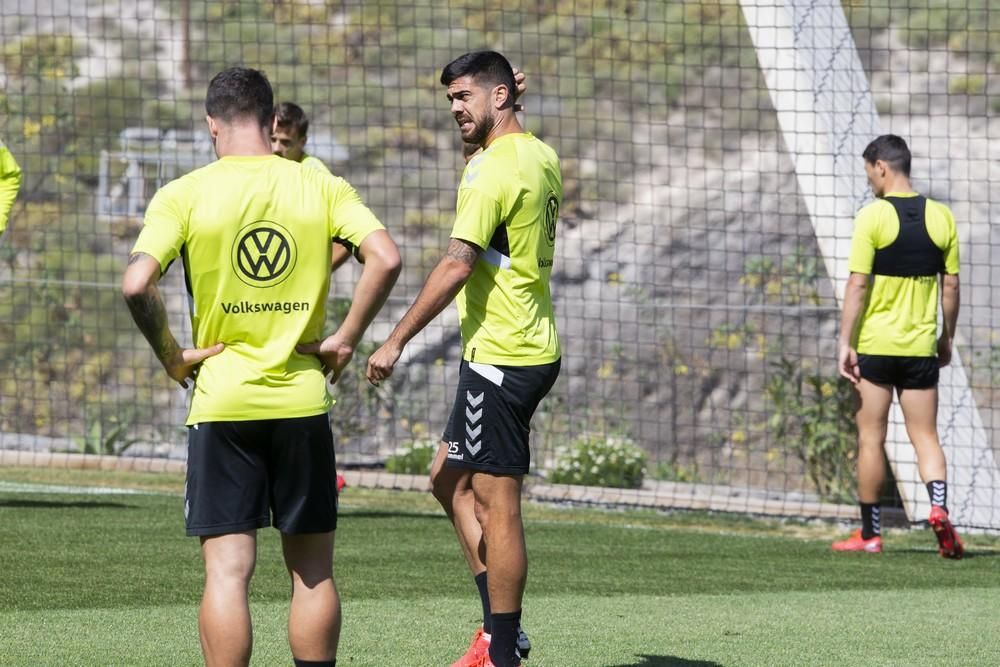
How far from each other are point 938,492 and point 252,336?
535cm

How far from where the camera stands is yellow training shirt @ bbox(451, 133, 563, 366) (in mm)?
5145

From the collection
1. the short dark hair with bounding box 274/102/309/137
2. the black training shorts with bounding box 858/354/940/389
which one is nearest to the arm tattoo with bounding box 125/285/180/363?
the short dark hair with bounding box 274/102/309/137

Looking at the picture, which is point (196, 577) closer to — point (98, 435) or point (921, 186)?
point (98, 435)

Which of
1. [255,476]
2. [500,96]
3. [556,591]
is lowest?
[556,591]

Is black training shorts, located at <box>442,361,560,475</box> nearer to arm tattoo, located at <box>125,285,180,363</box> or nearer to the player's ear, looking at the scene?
the player's ear

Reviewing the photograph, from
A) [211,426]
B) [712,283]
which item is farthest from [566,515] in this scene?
[712,283]

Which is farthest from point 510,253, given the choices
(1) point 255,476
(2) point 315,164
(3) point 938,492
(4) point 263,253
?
(3) point 938,492

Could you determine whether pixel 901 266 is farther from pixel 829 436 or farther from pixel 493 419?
pixel 493 419

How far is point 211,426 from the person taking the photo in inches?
170

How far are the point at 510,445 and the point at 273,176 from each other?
1386 mm

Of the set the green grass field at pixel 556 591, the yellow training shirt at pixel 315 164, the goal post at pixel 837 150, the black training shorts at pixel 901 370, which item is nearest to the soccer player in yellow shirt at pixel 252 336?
the yellow training shirt at pixel 315 164

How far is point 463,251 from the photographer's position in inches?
200

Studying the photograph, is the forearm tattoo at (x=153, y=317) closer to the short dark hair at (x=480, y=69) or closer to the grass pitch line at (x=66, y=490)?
the short dark hair at (x=480, y=69)

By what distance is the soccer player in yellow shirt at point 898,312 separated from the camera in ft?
28.3
